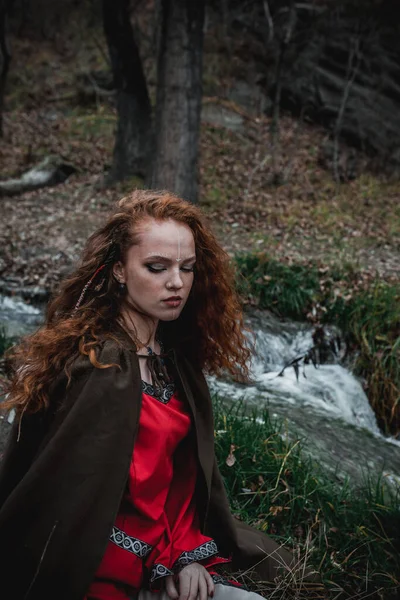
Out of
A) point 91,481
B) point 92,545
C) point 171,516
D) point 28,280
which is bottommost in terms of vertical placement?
point 28,280

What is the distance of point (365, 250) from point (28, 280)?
5.01 meters

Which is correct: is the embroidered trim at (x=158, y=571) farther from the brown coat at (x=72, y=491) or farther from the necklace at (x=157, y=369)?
the necklace at (x=157, y=369)

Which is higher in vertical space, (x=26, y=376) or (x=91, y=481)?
(x=26, y=376)

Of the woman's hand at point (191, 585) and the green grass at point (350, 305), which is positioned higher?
the woman's hand at point (191, 585)

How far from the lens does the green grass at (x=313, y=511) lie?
2.88 meters

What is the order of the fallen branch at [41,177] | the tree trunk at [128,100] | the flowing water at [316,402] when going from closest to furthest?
the flowing water at [316,402], the tree trunk at [128,100], the fallen branch at [41,177]

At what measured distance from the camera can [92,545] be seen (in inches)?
64.5

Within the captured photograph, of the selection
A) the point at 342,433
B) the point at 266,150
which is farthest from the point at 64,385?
the point at 266,150

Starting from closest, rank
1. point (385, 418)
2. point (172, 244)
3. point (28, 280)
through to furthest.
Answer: point (172, 244) → point (385, 418) → point (28, 280)

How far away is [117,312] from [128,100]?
9857mm

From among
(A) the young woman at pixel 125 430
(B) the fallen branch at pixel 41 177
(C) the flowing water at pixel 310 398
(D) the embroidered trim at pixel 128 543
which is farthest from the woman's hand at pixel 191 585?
(B) the fallen branch at pixel 41 177

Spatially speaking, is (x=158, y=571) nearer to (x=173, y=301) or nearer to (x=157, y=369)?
(x=157, y=369)

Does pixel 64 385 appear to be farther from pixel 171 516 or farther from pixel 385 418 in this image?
pixel 385 418

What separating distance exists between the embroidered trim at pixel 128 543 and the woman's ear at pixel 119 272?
2.80 ft
